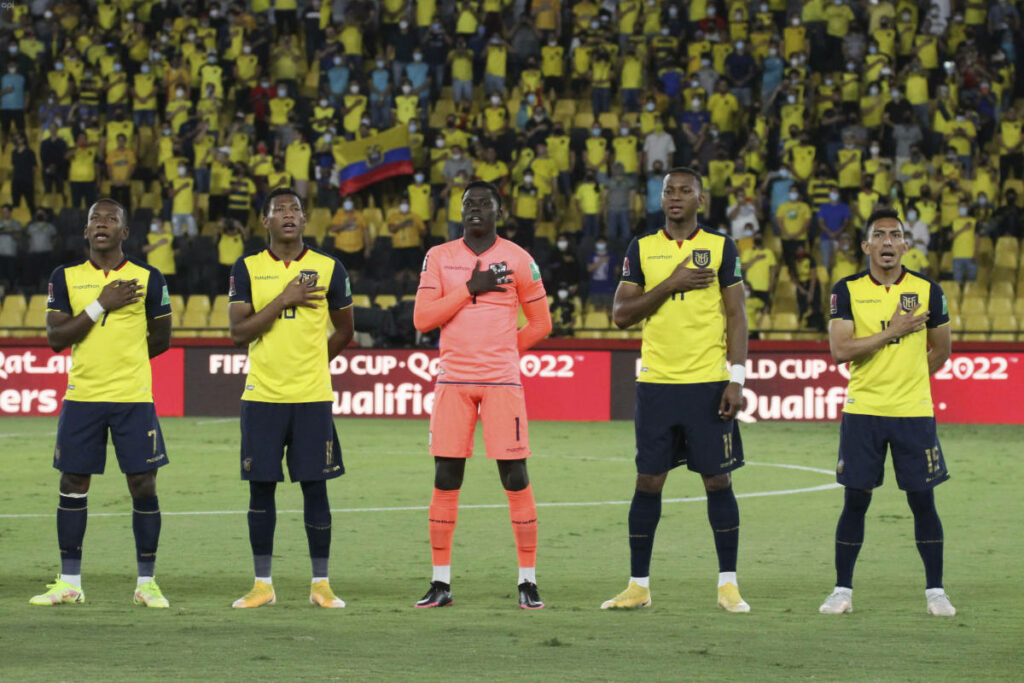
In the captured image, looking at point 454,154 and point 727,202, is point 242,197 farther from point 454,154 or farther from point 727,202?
point 727,202

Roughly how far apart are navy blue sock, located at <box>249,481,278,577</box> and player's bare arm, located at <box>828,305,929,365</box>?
2.97 meters

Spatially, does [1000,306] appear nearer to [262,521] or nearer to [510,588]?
[510,588]

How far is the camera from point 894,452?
792 cm

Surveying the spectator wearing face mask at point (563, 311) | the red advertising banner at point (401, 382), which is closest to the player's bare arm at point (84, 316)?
the red advertising banner at point (401, 382)

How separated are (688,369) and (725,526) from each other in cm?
81

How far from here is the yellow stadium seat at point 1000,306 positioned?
2364cm

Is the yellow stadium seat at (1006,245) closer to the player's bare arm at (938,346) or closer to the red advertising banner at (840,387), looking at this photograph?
the red advertising banner at (840,387)

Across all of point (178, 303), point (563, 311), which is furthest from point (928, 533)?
point (178, 303)

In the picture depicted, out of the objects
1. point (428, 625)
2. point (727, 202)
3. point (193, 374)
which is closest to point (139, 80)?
point (193, 374)

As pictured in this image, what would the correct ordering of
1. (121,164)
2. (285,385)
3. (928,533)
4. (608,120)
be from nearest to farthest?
(928,533) → (285,385) → (121,164) → (608,120)

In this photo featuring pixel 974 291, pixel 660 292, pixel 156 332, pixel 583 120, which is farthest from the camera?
pixel 583 120

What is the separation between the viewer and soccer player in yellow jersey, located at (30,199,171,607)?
8.09m

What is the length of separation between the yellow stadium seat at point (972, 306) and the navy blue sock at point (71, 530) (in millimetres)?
17834

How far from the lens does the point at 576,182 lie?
26.4 metres
